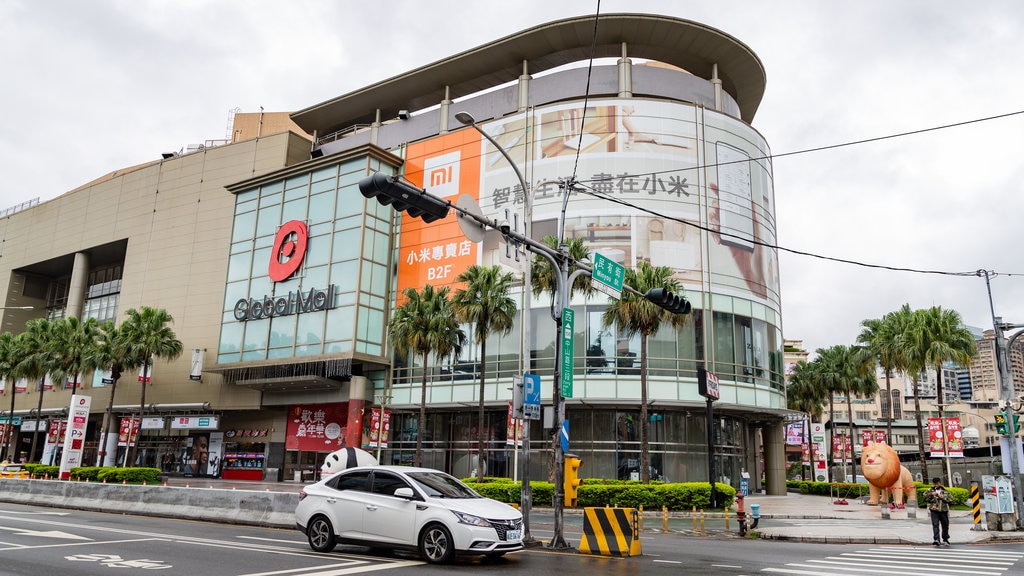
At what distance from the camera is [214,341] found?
52.2m

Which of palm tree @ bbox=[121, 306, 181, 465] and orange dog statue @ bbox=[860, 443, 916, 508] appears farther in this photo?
palm tree @ bbox=[121, 306, 181, 465]

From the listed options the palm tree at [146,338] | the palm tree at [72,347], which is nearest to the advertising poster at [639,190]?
the palm tree at [146,338]

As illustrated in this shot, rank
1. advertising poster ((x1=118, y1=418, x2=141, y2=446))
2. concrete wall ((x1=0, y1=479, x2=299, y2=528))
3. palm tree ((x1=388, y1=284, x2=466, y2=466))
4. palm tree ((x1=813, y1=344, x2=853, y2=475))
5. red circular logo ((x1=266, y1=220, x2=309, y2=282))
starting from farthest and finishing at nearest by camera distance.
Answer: palm tree ((x1=813, y1=344, x2=853, y2=475)) < advertising poster ((x1=118, y1=418, x2=141, y2=446)) < red circular logo ((x1=266, y1=220, x2=309, y2=282)) < palm tree ((x1=388, y1=284, x2=466, y2=466)) < concrete wall ((x1=0, y1=479, x2=299, y2=528))

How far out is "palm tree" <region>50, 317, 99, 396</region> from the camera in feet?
174

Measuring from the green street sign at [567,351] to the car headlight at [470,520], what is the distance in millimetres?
5023

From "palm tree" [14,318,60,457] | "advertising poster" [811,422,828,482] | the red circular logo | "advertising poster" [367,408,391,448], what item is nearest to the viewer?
"advertising poster" [367,408,391,448]

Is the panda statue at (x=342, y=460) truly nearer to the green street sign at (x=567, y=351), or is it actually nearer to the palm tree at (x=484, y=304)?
the green street sign at (x=567, y=351)

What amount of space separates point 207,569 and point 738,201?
37482 millimetres

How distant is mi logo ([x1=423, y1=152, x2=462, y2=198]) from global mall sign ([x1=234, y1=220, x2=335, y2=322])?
9160 mm

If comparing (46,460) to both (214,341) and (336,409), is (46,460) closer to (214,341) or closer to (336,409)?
(214,341)

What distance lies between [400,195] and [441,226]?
1326 inches

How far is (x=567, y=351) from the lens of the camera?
671 inches

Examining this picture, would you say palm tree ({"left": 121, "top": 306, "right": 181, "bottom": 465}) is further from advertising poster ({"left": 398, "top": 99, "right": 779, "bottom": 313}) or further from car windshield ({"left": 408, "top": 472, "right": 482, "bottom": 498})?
car windshield ({"left": 408, "top": 472, "right": 482, "bottom": 498})

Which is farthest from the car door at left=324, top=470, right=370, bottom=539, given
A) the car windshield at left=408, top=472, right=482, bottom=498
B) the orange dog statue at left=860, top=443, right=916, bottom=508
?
the orange dog statue at left=860, top=443, right=916, bottom=508
